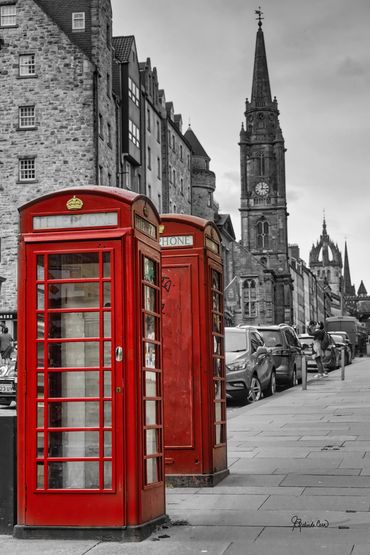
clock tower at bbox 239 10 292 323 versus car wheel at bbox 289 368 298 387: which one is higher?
clock tower at bbox 239 10 292 323

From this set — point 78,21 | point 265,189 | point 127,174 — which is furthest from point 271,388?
point 265,189

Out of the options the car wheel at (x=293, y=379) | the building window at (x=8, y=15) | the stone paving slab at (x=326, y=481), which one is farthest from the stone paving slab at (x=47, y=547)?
the building window at (x=8, y=15)

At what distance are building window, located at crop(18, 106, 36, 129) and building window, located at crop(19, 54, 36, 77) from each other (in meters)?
1.72

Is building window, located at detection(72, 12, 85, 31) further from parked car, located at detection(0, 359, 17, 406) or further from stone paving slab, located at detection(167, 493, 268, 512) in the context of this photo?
stone paving slab, located at detection(167, 493, 268, 512)

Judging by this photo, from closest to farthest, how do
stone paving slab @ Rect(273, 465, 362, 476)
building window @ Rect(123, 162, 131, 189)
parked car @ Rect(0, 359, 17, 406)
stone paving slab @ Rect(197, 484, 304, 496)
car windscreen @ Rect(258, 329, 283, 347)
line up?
stone paving slab @ Rect(197, 484, 304, 496) < stone paving slab @ Rect(273, 465, 362, 476) < parked car @ Rect(0, 359, 17, 406) < car windscreen @ Rect(258, 329, 283, 347) < building window @ Rect(123, 162, 131, 189)

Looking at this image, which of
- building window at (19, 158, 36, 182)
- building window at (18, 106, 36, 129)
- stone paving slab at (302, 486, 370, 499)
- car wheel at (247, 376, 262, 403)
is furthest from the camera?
building window at (18, 106, 36, 129)

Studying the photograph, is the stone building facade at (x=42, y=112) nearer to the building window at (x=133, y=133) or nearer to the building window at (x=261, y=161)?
the building window at (x=133, y=133)

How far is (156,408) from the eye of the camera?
7.43 m

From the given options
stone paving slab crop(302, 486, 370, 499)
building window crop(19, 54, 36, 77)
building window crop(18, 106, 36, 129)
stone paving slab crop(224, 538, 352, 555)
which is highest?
building window crop(19, 54, 36, 77)

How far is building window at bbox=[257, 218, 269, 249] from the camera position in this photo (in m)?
128

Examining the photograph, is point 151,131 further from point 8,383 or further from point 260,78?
point 260,78

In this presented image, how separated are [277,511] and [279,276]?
12009 centimetres

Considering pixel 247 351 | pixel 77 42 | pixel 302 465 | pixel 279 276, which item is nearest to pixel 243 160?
pixel 279 276

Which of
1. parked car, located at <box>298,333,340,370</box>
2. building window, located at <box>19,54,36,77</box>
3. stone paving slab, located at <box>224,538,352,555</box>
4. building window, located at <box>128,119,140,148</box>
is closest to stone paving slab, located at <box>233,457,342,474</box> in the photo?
stone paving slab, located at <box>224,538,352,555</box>
